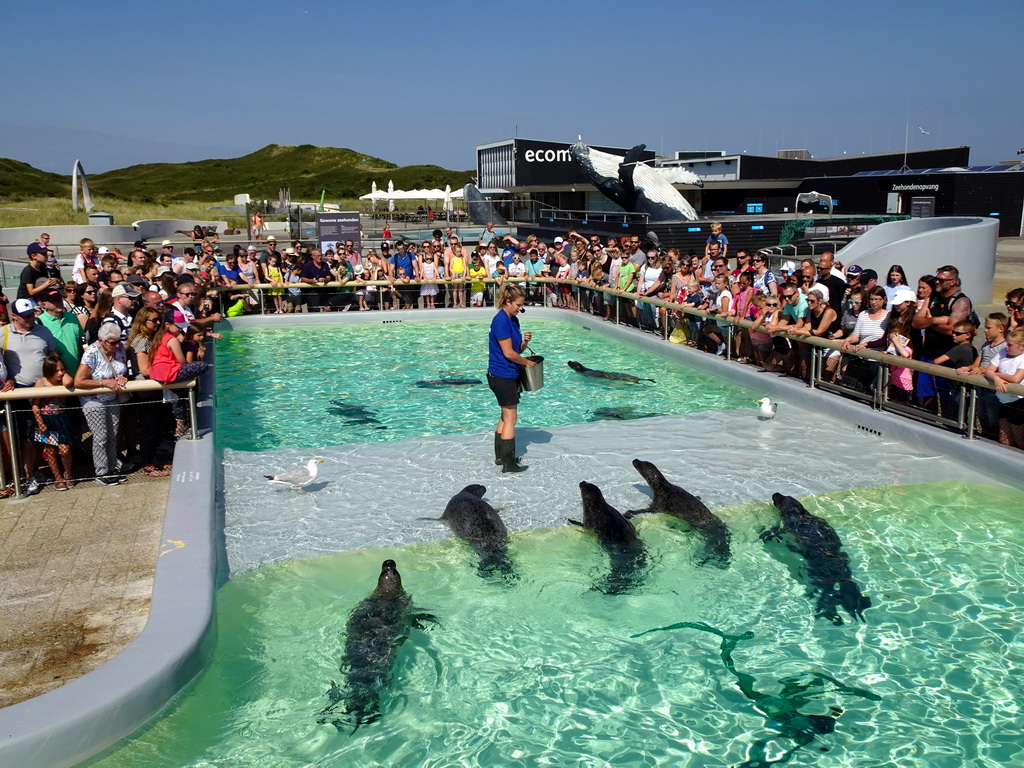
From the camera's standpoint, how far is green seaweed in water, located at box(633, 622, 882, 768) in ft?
14.4

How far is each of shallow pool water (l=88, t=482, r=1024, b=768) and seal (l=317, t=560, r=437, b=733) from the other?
0.08 meters

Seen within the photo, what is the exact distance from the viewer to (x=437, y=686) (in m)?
4.90

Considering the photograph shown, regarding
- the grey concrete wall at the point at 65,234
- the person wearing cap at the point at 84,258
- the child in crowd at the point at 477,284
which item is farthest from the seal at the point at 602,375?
the grey concrete wall at the point at 65,234

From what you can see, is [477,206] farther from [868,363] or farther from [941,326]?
[941,326]

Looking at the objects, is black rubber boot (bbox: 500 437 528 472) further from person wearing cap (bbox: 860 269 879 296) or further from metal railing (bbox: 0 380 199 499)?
person wearing cap (bbox: 860 269 879 296)

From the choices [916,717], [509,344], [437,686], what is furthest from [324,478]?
[916,717]

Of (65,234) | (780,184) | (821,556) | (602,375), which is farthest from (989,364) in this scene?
(780,184)

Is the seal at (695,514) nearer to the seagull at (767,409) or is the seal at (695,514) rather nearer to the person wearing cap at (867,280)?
the seagull at (767,409)

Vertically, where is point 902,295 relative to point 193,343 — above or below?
above

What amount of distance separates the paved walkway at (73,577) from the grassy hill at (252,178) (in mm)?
63589

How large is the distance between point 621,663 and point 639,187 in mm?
31703

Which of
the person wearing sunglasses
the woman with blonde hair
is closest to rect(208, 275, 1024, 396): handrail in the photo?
the person wearing sunglasses

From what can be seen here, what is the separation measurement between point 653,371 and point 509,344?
6058mm

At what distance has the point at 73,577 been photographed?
18.2 feet
